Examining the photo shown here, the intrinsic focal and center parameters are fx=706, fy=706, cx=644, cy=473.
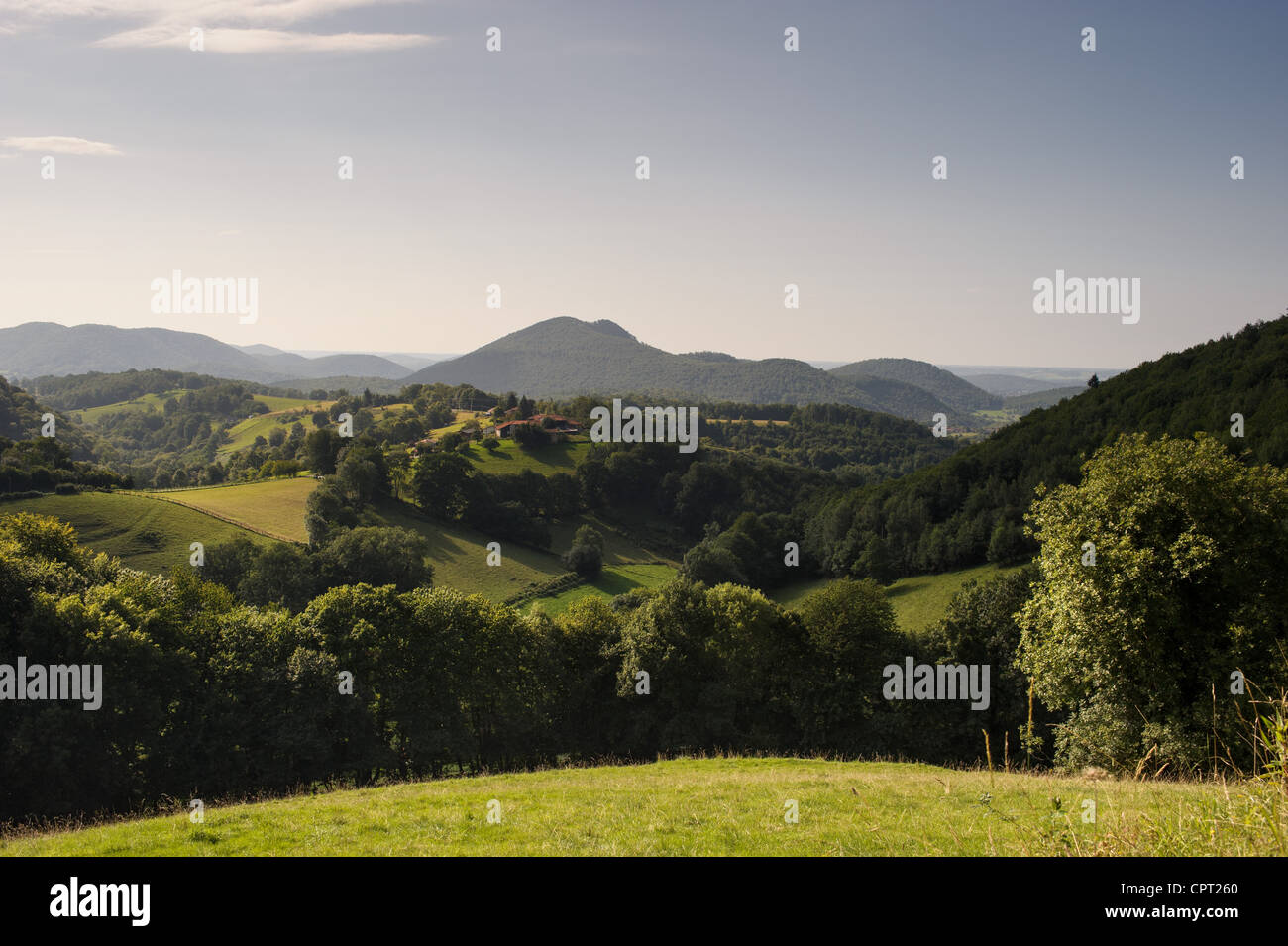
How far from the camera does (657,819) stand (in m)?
14.3

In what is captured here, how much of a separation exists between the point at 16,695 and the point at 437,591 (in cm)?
1803

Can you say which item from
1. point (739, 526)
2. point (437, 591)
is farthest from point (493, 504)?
point (437, 591)

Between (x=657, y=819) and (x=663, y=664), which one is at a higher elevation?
(x=657, y=819)

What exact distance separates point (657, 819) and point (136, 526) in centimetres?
8234

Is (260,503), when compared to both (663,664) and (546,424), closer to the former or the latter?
(546,424)

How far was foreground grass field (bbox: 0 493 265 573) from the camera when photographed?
230 feet

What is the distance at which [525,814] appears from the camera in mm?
15156

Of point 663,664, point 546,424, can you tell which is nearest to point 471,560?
point 663,664

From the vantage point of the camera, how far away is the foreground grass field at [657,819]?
10.8 metres

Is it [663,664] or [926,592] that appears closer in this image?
[663,664]

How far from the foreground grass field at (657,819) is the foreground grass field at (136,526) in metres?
62.6

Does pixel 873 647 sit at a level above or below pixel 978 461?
below
